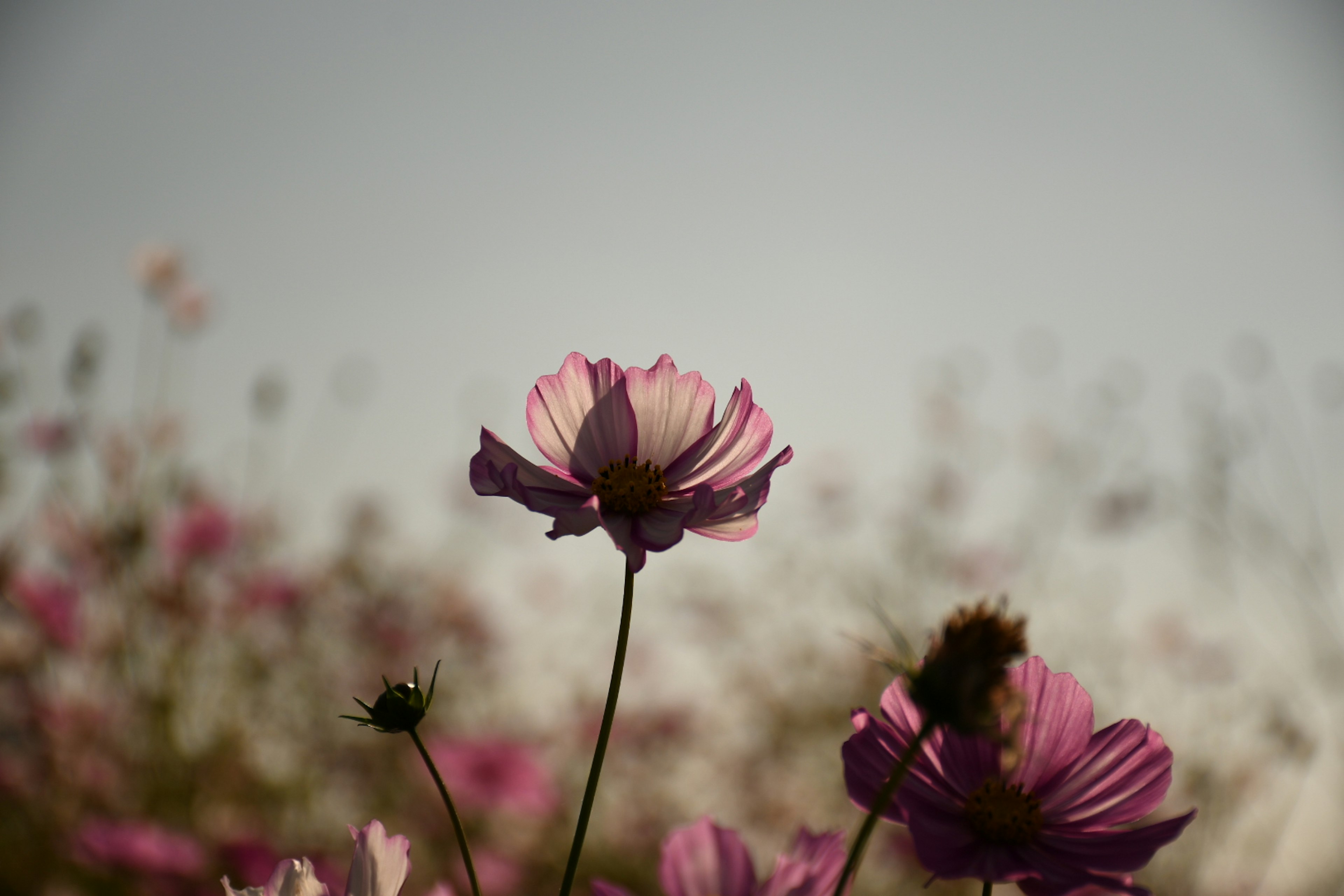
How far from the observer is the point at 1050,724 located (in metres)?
0.35

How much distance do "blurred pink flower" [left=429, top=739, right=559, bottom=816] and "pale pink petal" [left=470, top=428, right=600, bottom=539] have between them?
4.03 feet

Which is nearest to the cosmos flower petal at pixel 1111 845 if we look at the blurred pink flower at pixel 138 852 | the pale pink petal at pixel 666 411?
the pale pink petal at pixel 666 411

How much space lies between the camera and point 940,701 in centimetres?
24

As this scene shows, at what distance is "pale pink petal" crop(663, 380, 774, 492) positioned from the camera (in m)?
0.41

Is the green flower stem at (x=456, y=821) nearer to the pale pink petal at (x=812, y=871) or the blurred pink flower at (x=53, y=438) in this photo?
the pale pink petal at (x=812, y=871)

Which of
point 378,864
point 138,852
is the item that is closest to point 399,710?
point 378,864

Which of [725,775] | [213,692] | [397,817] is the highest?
[725,775]

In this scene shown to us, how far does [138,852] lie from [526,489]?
2.79 ft

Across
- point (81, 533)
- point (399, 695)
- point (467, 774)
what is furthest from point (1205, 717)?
point (81, 533)

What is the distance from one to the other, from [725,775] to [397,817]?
841 millimetres

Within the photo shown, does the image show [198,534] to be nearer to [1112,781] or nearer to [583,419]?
[583,419]

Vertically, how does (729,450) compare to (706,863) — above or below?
above

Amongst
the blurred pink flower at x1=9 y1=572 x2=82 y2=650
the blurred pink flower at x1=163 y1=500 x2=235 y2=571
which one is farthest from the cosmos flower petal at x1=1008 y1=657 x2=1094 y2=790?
the blurred pink flower at x1=163 y1=500 x2=235 y2=571

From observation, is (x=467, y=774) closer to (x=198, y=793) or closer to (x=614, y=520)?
(x=198, y=793)
